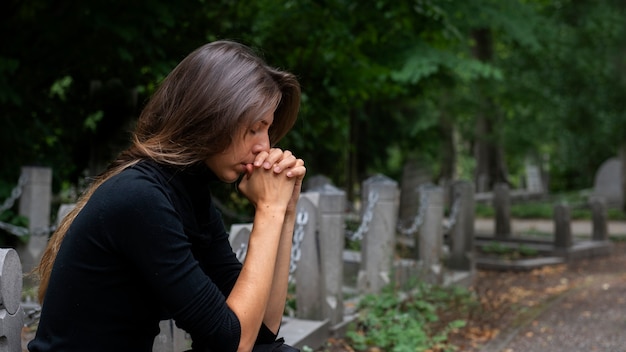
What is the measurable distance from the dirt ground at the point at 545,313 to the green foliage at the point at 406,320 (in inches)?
6.1

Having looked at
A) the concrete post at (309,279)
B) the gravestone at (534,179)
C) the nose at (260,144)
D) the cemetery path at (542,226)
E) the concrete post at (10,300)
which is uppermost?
the gravestone at (534,179)

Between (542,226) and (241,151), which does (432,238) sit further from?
(542,226)

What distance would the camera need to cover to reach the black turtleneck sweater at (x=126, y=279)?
1749mm

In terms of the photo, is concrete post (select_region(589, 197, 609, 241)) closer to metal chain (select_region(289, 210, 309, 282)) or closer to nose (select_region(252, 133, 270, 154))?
metal chain (select_region(289, 210, 309, 282))

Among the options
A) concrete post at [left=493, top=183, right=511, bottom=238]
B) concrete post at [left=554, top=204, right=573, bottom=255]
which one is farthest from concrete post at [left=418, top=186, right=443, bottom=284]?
concrete post at [left=493, top=183, right=511, bottom=238]

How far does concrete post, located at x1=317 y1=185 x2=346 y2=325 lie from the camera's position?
18.3 feet

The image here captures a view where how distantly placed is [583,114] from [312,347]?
17537mm

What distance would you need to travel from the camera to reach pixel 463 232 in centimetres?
968

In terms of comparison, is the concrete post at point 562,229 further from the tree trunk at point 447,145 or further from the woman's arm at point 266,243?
the woman's arm at point 266,243

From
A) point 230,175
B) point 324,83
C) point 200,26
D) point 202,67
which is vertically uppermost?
point 200,26

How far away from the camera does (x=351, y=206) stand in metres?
11.8

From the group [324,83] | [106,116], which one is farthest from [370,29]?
[106,116]

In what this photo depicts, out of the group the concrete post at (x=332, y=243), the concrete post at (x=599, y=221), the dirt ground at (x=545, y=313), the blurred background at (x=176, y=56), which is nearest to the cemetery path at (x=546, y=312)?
the dirt ground at (x=545, y=313)

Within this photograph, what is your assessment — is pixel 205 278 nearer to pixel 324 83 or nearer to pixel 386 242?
pixel 386 242
